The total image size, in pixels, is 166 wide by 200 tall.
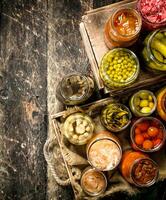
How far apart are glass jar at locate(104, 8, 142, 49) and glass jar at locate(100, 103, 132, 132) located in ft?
1.36

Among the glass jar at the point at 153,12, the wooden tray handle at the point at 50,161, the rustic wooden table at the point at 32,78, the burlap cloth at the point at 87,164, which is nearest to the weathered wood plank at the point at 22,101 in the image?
the rustic wooden table at the point at 32,78

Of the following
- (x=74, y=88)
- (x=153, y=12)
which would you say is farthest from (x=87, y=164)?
(x=153, y=12)

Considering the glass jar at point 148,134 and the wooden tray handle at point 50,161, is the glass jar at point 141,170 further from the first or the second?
the wooden tray handle at point 50,161

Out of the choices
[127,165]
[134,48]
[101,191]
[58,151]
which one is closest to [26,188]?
[58,151]

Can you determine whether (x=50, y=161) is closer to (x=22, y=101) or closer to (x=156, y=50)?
(x=22, y=101)

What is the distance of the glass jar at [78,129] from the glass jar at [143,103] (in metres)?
0.30

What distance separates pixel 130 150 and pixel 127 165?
160 mm

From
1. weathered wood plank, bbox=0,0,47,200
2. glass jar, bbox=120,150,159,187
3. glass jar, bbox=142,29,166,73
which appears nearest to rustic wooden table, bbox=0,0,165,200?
weathered wood plank, bbox=0,0,47,200

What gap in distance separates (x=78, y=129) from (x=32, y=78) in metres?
0.63

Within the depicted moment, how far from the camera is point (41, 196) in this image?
304 centimetres

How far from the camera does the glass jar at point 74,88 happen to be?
9.05 ft

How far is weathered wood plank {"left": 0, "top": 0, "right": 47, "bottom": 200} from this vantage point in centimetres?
303

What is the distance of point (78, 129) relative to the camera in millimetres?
2658

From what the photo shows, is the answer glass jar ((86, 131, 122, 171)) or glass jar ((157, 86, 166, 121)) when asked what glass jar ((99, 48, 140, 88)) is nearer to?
glass jar ((157, 86, 166, 121))
